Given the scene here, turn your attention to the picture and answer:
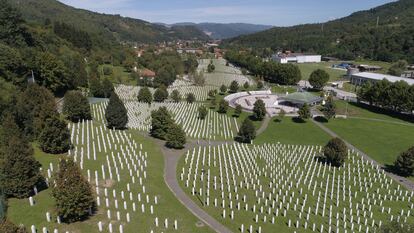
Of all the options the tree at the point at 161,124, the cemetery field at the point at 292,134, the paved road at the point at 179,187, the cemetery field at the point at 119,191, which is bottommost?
the cemetery field at the point at 292,134

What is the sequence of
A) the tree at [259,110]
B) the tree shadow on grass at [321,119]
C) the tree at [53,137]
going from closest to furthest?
the tree at [53,137]
the tree at [259,110]
the tree shadow on grass at [321,119]

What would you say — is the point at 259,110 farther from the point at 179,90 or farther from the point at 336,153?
the point at 179,90

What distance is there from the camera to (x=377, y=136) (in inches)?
2356

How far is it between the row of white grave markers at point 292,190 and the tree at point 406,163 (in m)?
2.53

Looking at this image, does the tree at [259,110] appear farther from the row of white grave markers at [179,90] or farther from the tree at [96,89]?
the tree at [96,89]

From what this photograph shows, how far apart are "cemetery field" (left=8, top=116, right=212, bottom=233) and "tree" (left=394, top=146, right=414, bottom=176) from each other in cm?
2996

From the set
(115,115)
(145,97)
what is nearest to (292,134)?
(115,115)

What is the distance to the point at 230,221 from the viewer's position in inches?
1087

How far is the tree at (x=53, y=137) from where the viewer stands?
115ft

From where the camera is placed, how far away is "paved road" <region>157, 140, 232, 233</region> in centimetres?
2706

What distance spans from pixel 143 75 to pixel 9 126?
7912 cm

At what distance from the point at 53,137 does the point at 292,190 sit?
87.1ft

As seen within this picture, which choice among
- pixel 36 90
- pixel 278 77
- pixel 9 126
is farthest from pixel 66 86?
pixel 278 77

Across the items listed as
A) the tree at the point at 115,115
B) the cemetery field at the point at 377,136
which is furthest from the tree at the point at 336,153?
the tree at the point at 115,115
